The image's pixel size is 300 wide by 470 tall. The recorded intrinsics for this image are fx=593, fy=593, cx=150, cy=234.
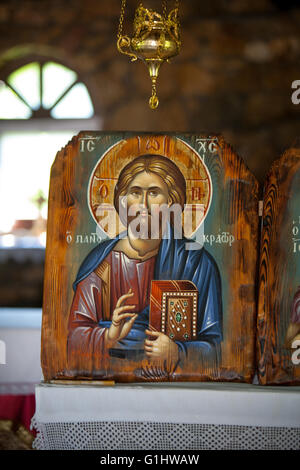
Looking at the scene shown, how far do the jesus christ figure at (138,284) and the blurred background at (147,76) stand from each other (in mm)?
2045

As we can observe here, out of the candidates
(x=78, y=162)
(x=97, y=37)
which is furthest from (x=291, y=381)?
(x=97, y=37)

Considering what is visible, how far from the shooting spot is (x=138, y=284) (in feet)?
5.05

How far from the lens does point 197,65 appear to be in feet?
11.8

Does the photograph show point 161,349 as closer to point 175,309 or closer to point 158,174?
point 175,309

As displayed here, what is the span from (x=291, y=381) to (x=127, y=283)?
48cm

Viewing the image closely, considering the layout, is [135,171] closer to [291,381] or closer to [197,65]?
[291,381]

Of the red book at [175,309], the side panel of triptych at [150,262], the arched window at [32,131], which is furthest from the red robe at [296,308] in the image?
the arched window at [32,131]

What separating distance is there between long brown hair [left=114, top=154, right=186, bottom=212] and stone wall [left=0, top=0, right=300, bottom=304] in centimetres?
207

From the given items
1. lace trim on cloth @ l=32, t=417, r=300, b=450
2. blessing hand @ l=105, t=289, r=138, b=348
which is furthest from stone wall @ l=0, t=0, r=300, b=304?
lace trim on cloth @ l=32, t=417, r=300, b=450

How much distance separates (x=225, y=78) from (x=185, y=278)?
7.68 feet

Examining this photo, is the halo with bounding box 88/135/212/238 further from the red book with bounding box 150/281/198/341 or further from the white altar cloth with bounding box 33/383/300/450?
the white altar cloth with bounding box 33/383/300/450

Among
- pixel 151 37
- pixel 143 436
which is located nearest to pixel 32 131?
pixel 151 37

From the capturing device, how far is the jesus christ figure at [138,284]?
4.91 ft

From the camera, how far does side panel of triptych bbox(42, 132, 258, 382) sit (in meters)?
1.49
